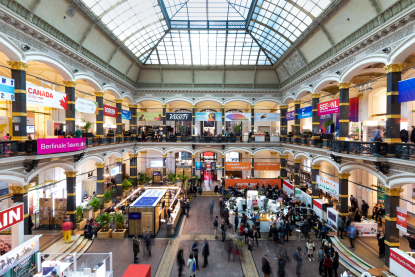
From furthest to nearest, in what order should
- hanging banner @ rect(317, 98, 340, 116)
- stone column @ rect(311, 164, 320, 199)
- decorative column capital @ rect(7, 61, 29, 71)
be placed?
stone column @ rect(311, 164, 320, 199) → hanging banner @ rect(317, 98, 340, 116) → decorative column capital @ rect(7, 61, 29, 71)

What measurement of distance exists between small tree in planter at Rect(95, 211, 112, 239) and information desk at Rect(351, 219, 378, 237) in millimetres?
15012

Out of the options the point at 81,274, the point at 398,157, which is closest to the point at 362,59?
the point at 398,157

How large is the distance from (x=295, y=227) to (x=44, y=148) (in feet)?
53.5

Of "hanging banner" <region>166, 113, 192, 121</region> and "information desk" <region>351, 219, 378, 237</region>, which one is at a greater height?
"hanging banner" <region>166, 113, 192, 121</region>

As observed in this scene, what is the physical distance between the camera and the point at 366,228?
12.8 meters

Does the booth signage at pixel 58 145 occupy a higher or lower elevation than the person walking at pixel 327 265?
higher

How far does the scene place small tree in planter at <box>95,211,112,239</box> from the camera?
531 inches

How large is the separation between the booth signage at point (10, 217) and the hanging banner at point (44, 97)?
16.6 ft

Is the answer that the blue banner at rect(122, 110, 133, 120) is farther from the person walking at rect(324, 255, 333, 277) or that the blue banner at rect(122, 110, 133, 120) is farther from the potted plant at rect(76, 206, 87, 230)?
the person walking at rect(324, 255, 333, 277)

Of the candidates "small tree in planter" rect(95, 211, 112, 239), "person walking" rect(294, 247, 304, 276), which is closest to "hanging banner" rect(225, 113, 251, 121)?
"small tree in planter" rect(95, 211, 112, 239)

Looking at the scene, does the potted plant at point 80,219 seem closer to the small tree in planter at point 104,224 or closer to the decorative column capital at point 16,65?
the small tree in planter at point 104,224

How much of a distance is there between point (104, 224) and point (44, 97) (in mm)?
8365

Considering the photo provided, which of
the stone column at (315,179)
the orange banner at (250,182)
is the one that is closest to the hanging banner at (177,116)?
the orange banner at (250,182)

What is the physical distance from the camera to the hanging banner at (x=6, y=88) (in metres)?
9.01
